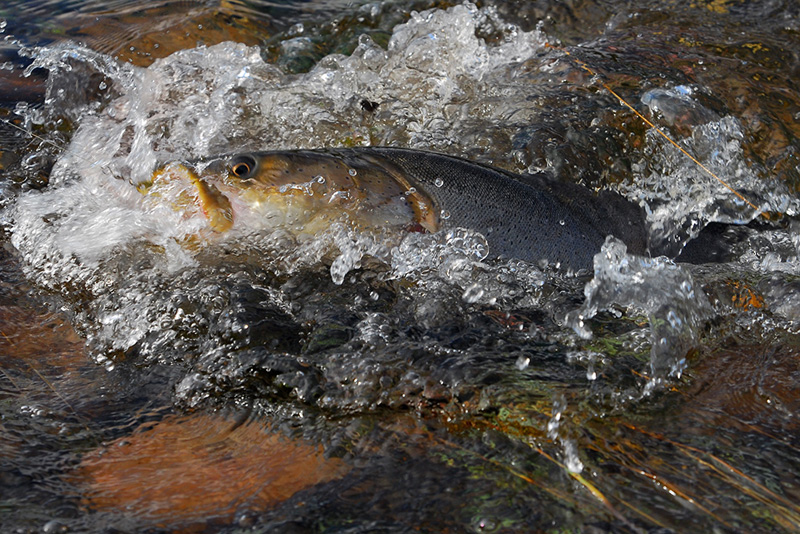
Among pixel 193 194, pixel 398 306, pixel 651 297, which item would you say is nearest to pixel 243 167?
pixel 193 194

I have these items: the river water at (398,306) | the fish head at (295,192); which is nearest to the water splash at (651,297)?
the river water at (398,306)

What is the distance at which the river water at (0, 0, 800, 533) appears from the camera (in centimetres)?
166

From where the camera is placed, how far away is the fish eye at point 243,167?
94.8 inches

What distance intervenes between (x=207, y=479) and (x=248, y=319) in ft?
2.35

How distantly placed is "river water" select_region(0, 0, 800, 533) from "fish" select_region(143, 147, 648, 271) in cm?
8

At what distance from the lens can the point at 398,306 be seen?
97.3 inches

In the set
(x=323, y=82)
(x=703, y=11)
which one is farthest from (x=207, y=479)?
(x=703, y=11)

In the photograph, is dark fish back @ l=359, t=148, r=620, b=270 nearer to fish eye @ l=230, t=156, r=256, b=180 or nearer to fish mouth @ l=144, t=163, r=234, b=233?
fish eye @ l=230, t=156, r=256, b=180

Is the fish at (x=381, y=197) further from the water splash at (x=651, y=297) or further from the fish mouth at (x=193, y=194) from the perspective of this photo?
the water splash at (x=651, y=297)

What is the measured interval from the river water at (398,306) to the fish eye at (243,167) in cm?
23

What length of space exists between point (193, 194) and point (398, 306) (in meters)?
0.80

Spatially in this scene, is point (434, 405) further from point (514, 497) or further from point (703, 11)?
point (703, 11)

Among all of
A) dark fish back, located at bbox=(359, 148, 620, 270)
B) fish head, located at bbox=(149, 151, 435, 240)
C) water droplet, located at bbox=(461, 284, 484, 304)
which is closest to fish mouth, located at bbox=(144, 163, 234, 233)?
fish head, located at bbox=(149, 151, 435, 240)

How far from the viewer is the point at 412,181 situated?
2.52 meters
